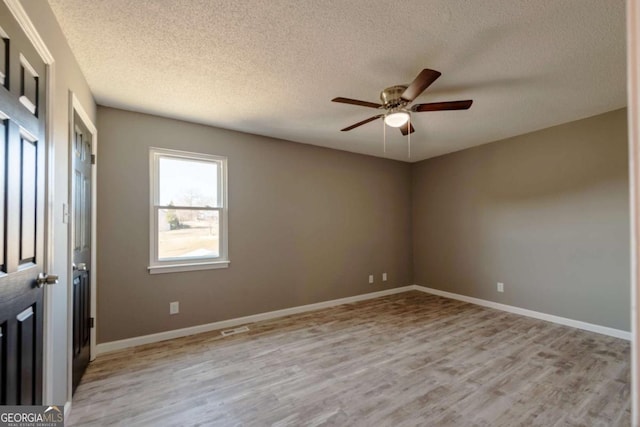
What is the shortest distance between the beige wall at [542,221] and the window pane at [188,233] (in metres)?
3.70

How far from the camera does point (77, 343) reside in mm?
2225

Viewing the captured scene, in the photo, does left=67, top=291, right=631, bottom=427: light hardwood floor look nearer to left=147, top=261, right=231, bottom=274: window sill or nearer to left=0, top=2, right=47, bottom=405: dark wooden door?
left=147, top=261, right=231, bottom=274: window sill

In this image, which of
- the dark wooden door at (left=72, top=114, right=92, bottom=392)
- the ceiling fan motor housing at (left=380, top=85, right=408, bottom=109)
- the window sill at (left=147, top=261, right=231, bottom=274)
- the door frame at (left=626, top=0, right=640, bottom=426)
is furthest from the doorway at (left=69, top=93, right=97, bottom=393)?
the door frame at (left=626, top=0, right=640, bottom=426)

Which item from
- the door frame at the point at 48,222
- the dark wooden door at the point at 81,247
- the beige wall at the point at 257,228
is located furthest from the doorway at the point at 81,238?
the door frame at the point at 48,222

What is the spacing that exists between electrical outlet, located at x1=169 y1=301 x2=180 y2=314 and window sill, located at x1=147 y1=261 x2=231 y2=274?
0.35m

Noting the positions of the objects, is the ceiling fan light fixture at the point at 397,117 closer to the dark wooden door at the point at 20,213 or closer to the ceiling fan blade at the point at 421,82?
the ceiling fan blade at the point at 421,82

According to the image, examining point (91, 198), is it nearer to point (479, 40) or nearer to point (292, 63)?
point (292, 63)

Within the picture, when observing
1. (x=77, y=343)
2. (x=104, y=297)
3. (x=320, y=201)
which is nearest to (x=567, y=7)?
(x=320, y=201)

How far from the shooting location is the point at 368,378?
2367 millimetres

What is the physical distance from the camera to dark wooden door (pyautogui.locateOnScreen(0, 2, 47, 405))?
3.73 feet

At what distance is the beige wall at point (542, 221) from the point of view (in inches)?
125

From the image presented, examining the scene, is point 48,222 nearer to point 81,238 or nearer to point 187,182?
point 81,238

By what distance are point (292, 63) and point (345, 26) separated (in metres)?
0.53

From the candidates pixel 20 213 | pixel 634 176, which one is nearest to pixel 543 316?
pixel 634 176
